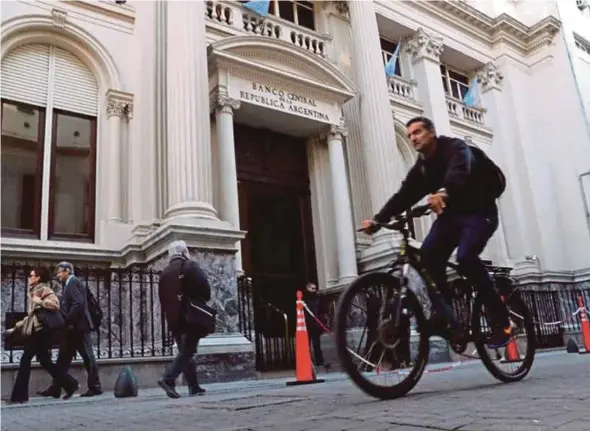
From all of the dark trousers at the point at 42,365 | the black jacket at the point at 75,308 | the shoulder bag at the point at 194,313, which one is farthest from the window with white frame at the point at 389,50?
the dark trousers at the point at 42,365

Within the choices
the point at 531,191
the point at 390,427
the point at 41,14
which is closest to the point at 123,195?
the point at 41,14

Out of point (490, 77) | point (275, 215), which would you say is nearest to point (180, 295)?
point (275, 215)

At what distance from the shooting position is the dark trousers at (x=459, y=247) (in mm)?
3766

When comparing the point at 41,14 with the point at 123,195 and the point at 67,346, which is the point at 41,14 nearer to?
the point at 123,195

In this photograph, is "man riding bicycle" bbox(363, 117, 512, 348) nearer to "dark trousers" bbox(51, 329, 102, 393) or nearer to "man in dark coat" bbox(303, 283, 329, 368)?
"dark trousers" bbox(51, 329, 102, 393)

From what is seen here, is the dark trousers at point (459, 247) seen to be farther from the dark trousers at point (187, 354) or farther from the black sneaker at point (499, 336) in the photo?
→ the dark trousers at point (187, 354)

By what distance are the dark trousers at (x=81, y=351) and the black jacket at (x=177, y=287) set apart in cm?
147

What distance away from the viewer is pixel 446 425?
90.2 inches

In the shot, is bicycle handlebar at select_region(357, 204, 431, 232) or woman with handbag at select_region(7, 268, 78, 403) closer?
bicycle handlebar at select_region(357, 204, 431, 232)

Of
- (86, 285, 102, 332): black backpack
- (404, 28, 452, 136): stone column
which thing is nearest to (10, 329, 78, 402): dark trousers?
(86, 285, 102, 332): black backpack

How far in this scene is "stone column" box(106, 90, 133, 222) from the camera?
10750mm

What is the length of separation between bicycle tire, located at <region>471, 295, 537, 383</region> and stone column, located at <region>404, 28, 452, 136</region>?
1299 centimetres

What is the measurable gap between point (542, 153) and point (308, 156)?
9.97 m

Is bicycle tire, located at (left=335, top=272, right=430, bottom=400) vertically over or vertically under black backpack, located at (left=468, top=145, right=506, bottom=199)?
under
